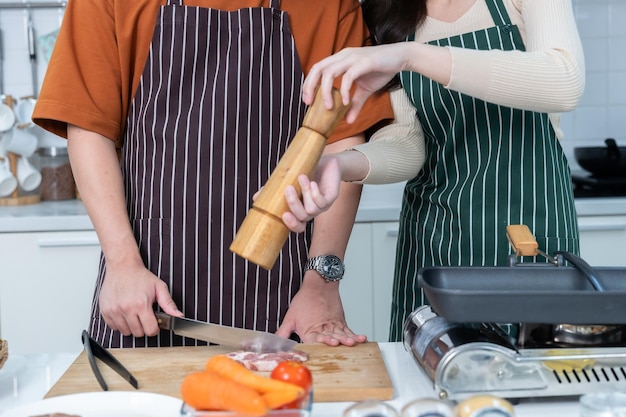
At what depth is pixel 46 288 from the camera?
2266 mm

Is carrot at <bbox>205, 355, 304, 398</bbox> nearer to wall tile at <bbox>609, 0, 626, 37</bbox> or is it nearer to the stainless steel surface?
the stainless steel surface

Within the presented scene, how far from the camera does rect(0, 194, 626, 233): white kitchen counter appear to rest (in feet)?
7.27

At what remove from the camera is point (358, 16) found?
4.92 ft

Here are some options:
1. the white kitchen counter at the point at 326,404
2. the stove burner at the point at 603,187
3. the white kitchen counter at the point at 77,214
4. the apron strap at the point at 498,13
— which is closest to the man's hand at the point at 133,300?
the white kitchen counter at the point at 326,404

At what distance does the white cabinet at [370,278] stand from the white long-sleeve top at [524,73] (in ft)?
2.80

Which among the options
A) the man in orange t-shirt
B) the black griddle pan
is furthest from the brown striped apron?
the black griddle pan

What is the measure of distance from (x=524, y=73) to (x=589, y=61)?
1.79 m

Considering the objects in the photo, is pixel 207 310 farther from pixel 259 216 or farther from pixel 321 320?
pixel 259 216

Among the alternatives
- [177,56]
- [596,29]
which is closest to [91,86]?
[177,56]

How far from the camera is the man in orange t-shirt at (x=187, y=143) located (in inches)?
53.1

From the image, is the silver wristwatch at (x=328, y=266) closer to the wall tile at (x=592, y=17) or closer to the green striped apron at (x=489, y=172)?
the green striped apron at (x=489, y=172)

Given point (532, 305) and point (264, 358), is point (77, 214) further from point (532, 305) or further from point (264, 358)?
point (532, 305)

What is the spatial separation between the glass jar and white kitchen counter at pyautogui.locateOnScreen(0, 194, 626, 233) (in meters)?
0.19

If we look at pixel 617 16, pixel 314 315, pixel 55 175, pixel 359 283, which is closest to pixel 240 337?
pixel 314 315
